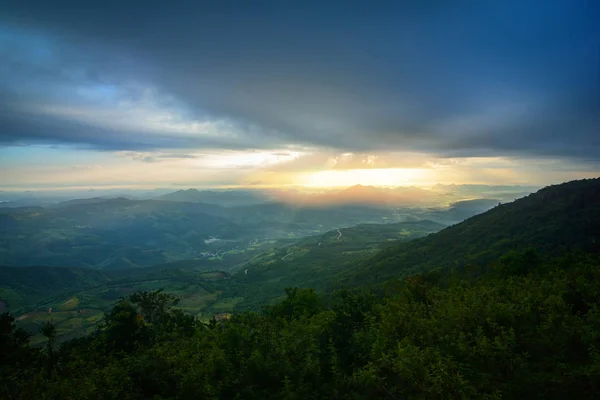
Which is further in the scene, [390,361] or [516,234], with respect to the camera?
[516,234]

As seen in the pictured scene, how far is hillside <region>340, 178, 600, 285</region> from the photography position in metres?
92.2

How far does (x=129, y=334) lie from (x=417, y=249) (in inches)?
5398

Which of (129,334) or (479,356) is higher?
(479,356)

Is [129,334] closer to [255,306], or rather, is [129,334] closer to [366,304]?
[366,304]

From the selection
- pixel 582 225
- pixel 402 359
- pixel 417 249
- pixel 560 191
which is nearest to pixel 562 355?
pixel 402 359

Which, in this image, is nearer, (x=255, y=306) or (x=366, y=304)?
(x=366, y=304)

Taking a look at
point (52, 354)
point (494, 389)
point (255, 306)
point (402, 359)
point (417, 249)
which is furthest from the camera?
point (255, 306)

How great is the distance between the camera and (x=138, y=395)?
19.0m

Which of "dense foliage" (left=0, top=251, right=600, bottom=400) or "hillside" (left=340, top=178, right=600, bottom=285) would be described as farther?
"hillside" (left=340, top=178, right=600, bottom=285)

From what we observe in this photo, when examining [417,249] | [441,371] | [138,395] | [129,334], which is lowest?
[417,249]

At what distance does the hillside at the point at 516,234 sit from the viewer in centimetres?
9225

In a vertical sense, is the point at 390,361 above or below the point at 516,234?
above

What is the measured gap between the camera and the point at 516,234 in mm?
114250

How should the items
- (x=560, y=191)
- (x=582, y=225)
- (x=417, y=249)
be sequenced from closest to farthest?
(x=582, y=225), (x=560, y=191), (x=417, y=249)
